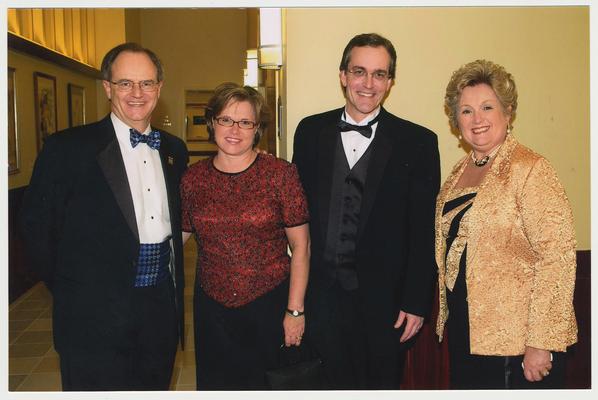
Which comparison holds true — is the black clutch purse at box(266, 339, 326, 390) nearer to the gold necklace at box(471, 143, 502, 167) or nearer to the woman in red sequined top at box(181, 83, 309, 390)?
the woman in red sequined top at box(181, 83, 309, 390)

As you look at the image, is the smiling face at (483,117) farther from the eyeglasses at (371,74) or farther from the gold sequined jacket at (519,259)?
the eyeglasses at (371,74)

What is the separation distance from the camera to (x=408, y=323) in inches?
94.5

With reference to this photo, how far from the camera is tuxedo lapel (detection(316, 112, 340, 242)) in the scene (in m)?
2.36

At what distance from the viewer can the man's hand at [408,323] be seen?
2.40 meters

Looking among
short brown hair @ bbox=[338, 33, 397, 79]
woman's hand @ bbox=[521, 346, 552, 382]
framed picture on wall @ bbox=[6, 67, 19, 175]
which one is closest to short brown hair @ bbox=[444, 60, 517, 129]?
short brown hair @ bbox=[338, 33, 397, 79]

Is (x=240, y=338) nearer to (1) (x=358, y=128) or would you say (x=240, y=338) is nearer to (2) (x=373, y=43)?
(1) (x=358, y=128)

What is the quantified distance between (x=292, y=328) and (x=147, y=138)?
999mm

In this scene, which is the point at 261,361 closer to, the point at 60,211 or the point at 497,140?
the point at 60,211

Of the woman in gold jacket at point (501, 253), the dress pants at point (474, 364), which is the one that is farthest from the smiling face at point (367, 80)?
the dress pants at point (474, 364)

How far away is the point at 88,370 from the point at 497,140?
6.13ft

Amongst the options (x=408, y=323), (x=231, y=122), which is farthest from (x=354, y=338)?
(x=231, y=122)

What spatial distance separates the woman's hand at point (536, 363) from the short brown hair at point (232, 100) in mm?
1348

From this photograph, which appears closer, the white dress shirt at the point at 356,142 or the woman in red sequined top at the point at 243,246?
the woman in red sequined top at the point at 243,246

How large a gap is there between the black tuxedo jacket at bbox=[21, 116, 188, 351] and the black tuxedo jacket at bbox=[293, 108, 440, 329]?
648mm
